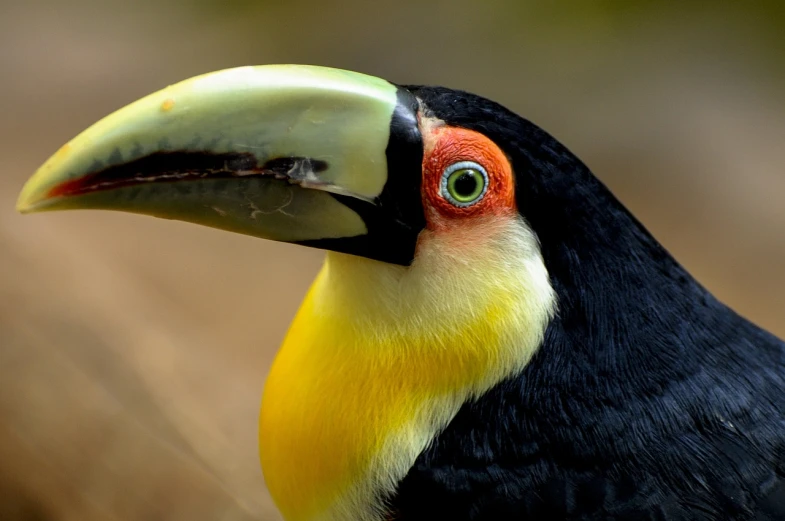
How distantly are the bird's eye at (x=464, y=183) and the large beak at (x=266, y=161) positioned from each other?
59 millimetres

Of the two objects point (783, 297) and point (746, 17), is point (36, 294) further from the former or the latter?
point (746, 17)

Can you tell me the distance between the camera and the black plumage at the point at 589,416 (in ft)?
5.16

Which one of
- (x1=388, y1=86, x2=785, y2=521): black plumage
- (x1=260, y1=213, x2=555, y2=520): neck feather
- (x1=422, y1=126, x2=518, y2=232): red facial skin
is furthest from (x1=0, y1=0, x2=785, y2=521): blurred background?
(x1=422, y1=126, x2=518, y2=232): red facial skin

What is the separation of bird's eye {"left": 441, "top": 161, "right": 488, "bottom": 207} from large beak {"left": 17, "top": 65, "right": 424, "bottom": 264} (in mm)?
59

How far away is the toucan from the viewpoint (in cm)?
152

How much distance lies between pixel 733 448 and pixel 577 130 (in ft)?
12.9

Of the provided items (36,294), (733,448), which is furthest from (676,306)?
(36,294)

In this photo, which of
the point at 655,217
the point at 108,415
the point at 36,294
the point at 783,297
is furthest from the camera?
the point at 655,217

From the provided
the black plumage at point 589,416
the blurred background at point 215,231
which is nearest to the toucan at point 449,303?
the black plumage at point 589,416

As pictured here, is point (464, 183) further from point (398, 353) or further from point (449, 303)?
point (398, 353)

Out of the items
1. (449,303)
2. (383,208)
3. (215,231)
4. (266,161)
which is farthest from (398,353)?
(215,231)

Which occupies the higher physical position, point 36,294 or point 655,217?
point 655,217

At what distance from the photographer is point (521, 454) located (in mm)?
1600

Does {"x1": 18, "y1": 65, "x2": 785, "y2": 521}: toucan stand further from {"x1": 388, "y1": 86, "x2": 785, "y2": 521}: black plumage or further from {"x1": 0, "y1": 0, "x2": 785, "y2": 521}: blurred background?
{"x1": 0, "y1": 0, "x2": 785, "y2": 521}: blurred background
